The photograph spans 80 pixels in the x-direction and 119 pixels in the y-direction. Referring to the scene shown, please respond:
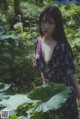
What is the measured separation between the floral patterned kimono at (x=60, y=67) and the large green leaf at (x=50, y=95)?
343 millimetres

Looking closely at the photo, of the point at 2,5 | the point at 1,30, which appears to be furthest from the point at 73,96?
the point at 2,5

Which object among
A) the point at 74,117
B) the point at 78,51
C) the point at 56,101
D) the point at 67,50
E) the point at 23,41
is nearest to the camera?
the point at 56,101

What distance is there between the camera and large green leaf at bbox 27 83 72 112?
2.10 meters

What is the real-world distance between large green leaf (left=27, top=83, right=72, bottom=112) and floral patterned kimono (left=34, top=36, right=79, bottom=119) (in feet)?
1.12

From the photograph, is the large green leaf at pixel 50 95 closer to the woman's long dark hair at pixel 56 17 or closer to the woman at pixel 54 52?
the woman at pixel 54 52

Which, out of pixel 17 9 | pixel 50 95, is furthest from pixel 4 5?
pixel 50 95

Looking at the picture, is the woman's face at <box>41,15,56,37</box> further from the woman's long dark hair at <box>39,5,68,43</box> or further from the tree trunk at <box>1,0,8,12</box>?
the tree trunk at <box>1,0,8,12</box>

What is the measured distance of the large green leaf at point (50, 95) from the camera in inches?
82.7

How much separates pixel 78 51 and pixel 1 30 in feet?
5.72

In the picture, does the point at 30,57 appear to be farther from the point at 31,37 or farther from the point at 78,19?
the point at 78,19

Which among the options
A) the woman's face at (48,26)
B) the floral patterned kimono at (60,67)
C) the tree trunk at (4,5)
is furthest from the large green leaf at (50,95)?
the tree trunk at (4,5)

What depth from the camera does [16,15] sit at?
817cm

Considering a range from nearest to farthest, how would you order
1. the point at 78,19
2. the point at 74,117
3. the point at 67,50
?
the point at 67,50
the point at 74,117
the point at 78,19

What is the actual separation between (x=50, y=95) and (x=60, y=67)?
1.20ft
